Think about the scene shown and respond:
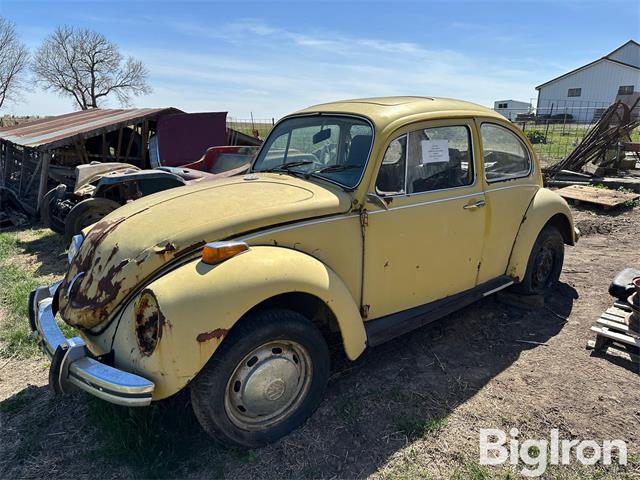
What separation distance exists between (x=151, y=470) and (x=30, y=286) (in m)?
3.57

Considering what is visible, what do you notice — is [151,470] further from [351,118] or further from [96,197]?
[96,197]

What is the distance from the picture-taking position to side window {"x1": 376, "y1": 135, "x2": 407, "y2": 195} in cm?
304

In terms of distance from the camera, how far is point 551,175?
11.0 metres

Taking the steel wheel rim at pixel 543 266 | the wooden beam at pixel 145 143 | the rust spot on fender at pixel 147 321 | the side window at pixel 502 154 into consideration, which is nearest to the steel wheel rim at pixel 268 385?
the rust spot on fender at pixel 147 321

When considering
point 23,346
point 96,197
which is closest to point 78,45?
point 96,197

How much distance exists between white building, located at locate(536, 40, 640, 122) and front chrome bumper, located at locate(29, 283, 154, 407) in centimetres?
4210

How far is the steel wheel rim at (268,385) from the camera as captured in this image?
2463mm

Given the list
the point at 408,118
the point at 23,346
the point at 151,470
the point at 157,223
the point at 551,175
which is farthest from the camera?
the point at 551,175

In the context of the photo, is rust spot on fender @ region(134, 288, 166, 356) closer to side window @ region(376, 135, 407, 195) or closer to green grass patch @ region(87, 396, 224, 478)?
green grass patch @ region(87, 396, 224, 478)

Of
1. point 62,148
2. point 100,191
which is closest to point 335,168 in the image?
point 100,191

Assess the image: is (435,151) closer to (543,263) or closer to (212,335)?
(543,263)

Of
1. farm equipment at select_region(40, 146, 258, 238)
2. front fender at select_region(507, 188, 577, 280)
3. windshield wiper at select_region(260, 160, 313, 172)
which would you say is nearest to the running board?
front fender at select_region(507, 188, 577, 280)

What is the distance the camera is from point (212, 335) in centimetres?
221

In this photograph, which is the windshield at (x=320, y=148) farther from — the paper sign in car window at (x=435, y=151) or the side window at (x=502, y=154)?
the side window at (x=502, y=154)
